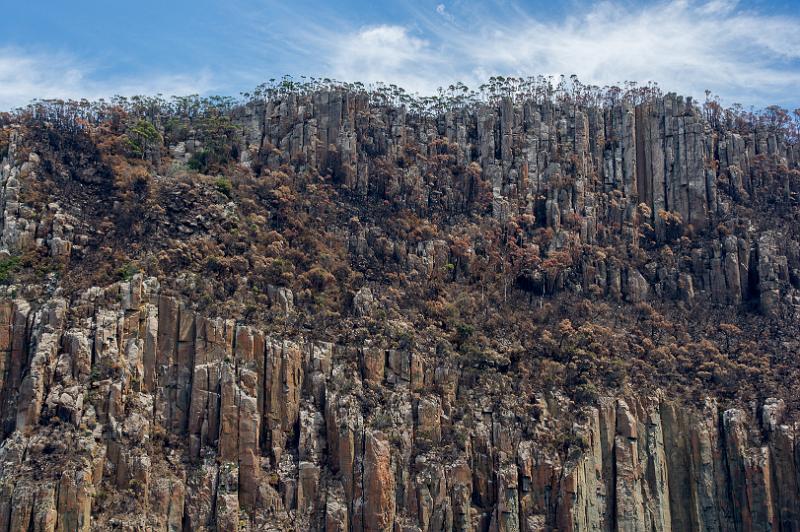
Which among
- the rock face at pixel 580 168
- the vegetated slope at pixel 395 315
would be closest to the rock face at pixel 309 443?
the vegetated slope at pixel 395 315

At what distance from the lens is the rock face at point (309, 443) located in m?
62.6

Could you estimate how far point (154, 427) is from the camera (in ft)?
216

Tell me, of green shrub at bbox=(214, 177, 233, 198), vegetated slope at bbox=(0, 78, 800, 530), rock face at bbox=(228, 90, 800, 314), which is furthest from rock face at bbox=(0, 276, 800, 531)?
rock face at bbox=(228, 90, 800, 314)

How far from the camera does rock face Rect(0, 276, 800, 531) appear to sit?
62.6m

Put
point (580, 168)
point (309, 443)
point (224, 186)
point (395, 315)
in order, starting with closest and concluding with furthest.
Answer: point (309, 443), point (395, 315), point (224, 186), point (580, 168)

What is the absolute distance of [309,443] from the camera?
221ft

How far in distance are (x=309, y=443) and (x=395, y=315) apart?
13.2 m

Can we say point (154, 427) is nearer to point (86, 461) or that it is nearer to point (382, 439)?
point (86, 461)

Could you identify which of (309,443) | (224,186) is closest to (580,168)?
(224,186)

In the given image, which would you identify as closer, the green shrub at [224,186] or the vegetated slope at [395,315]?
the vegetated slope at [395,315]

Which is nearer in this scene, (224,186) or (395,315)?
(395,315)

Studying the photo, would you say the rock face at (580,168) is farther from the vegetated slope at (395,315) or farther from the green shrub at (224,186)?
the green shrub at (224,186)

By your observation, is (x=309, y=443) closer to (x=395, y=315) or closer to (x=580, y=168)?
(x=395, y=315)

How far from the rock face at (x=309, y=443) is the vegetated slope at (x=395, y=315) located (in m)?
0.17
